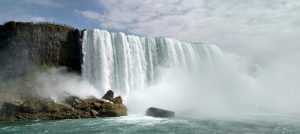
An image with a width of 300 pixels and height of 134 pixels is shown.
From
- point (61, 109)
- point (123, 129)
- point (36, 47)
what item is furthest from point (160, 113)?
point (36, 47)

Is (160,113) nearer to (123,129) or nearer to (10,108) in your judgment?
(123,129)

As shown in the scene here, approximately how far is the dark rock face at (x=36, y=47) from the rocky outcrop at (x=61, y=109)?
23.4ft

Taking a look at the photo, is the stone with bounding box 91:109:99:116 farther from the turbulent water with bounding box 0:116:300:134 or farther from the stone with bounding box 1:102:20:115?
the stone with bounding box 1:102:20:115

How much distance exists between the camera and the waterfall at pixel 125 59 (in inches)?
1534

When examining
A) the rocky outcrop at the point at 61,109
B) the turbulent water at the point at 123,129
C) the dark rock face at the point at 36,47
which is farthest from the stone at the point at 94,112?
the dark rock face at the point at 36,47

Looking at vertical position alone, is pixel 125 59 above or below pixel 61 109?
above

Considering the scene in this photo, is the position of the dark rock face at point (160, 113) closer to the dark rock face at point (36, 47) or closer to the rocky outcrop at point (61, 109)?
the rocky outcrop at point (61, 109)

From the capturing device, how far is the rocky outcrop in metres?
28.9

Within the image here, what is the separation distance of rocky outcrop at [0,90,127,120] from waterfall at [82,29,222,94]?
23.2 ft

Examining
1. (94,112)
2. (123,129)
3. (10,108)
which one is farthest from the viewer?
(94,112)

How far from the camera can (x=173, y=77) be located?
45.3 meters

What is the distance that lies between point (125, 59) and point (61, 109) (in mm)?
12731

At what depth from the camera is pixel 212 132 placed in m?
21.6

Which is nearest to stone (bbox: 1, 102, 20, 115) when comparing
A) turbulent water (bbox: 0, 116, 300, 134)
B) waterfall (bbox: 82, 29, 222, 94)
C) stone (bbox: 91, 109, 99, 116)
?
turbulent water (bbox: 0, 116, 300, 134)
